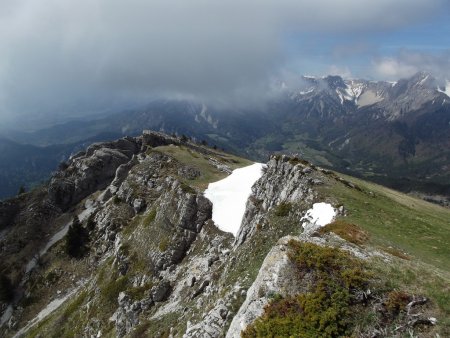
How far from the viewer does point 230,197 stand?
72.2m

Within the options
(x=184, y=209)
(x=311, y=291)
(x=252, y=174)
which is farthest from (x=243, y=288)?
(x=252, y=174)

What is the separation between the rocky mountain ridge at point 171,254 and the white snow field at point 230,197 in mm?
2053

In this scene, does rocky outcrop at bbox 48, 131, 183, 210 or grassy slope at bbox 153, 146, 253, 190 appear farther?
rocky outcrop at bbox 48, 131, 183, 210

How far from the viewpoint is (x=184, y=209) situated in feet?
225

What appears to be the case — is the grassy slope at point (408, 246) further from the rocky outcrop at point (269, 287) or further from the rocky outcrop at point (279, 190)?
the rocky outcrop at point (269, 287)

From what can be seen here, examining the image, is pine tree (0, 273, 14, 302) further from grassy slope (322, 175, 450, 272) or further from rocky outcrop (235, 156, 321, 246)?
grassy slope (322, 175, 450, 272)

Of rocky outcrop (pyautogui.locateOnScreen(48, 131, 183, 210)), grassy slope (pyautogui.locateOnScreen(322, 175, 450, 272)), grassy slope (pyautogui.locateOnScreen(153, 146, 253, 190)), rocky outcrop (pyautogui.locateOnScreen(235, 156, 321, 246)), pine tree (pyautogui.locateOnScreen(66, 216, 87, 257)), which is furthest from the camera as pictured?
rocky outcrop (pyautogui.locateOnScreen(48, 131, 183, 210))

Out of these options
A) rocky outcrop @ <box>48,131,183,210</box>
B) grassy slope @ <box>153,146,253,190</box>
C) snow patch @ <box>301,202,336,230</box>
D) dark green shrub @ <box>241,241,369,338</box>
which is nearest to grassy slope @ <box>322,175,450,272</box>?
snow patch @ <box>301,202,336,230</box>

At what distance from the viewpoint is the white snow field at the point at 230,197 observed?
64.3 m

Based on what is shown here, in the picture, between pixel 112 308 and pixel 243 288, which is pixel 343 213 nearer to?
pixel 243 288

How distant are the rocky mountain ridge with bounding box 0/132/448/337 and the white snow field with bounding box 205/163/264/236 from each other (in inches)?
80.8

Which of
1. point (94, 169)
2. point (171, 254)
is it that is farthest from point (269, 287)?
point (94, 169)

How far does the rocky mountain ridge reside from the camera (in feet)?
75.1

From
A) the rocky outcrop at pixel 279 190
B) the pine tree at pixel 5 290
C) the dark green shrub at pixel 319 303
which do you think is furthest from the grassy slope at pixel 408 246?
the pine tree at pixel 5 290
